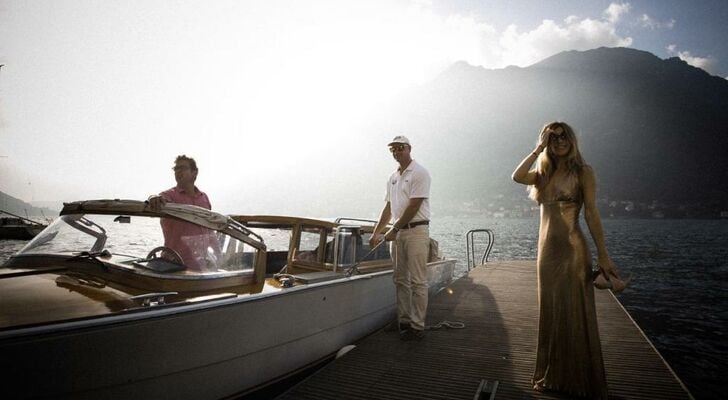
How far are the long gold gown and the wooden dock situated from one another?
0.44 m

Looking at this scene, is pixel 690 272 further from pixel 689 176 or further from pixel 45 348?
pixel 689 176

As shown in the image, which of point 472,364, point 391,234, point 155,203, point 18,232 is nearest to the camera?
point 155,203

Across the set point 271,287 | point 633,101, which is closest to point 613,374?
point 271,287

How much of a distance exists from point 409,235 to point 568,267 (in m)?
2.15

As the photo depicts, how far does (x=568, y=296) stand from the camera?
2.83 meters

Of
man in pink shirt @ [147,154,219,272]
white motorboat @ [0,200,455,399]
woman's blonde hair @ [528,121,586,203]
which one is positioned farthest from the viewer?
man in pink shirt @ [147,154,219,272]

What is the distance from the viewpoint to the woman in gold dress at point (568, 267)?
278cm

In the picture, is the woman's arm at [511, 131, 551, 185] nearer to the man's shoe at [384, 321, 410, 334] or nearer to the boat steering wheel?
the man's shoe at [384, 321, 410, 334]

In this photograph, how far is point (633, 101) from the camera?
182750 millimetres

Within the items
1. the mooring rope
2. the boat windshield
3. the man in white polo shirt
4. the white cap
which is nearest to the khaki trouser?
the man in white polo shirt

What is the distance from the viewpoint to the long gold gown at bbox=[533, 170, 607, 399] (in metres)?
2.79

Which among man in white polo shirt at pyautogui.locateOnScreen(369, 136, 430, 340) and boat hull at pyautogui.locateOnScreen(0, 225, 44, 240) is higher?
man in white polo shirt at pyautogui.locateOnScreen(369, 136, 430, 340)

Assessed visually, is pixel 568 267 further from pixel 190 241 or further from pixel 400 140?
pixel 190 241

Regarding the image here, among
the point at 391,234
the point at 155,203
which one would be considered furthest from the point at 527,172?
the point at 155,203
